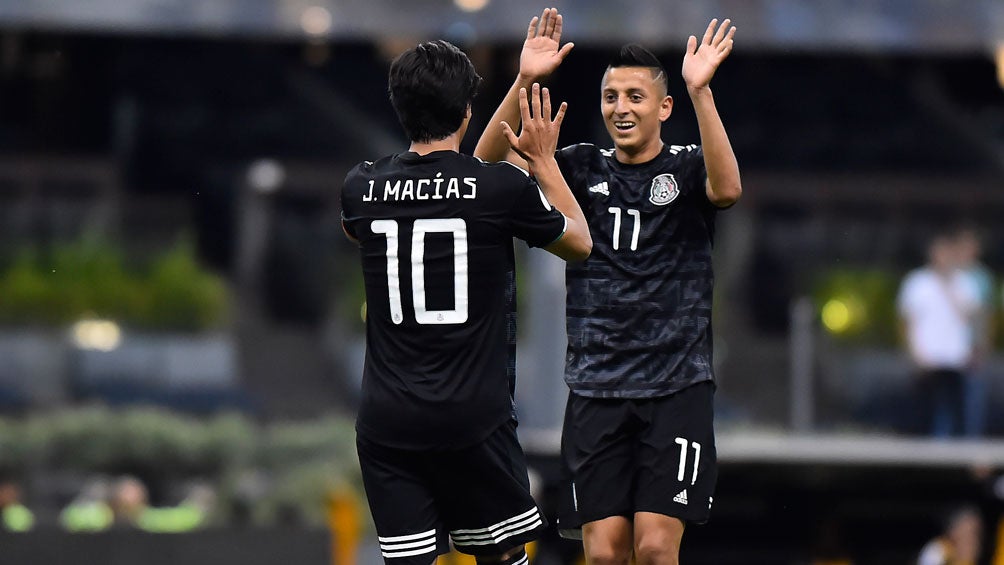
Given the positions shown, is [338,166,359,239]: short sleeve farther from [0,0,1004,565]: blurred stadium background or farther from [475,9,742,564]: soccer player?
[0,0,1004,565]: blurred stadium background

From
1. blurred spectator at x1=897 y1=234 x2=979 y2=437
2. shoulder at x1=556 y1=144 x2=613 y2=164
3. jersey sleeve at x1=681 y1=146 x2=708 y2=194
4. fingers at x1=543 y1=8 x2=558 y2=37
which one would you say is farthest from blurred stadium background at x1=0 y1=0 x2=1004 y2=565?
fingers at x1=543 y1=8 x2=558 y2=37

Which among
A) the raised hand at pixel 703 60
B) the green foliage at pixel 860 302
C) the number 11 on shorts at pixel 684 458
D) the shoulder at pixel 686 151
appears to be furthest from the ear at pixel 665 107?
the green foliage at pixel 860 302

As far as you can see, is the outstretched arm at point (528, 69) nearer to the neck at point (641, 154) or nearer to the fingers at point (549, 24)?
the fingers at point (549, 24)

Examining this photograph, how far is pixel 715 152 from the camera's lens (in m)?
5.99

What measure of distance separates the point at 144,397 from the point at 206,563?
13.1 ft

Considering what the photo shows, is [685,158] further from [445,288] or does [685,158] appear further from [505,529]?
[505,529]

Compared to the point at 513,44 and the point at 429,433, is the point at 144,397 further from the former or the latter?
the point at 429,433

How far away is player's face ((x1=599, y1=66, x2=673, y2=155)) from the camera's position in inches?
248

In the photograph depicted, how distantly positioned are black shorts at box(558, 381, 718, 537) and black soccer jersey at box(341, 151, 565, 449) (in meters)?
0.90

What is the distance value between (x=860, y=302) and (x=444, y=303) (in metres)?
11.1

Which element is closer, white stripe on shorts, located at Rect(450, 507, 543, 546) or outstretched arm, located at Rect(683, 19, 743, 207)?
white stripe on shorts, located at Rect(450, 507, 543, 546)

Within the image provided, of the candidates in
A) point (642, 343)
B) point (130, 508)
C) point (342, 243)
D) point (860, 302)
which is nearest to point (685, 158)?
point (642, 343)

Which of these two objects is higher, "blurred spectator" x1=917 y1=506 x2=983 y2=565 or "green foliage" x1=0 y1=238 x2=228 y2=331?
"green foliage" x1=0 y1=238 x2=228 y2=331

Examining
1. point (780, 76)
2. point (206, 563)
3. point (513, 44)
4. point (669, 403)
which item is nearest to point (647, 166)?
point (669, 403)
